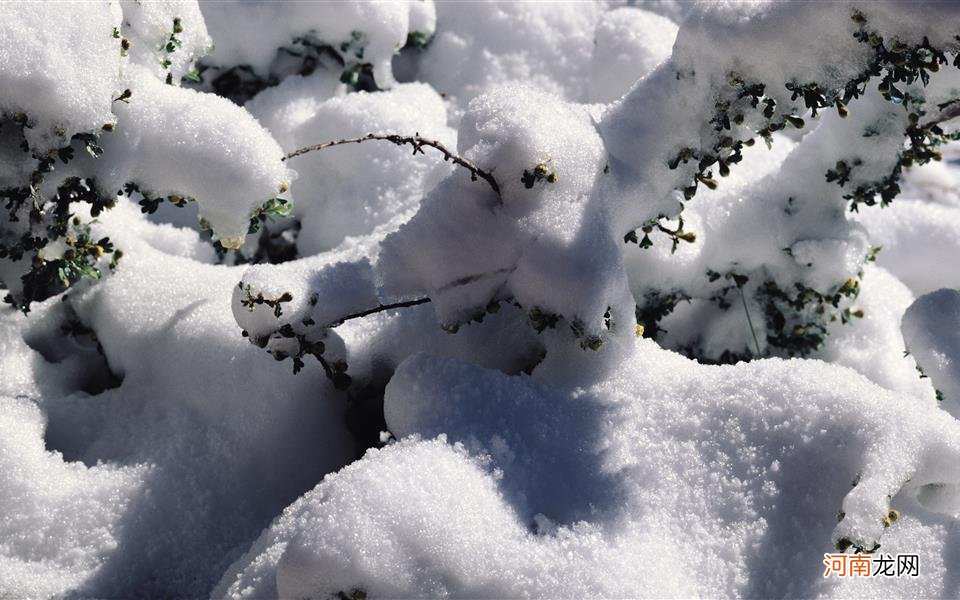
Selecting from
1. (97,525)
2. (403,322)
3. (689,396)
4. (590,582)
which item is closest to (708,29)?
(689,396)

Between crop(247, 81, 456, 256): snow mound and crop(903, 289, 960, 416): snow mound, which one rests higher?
crop(247, 81, 456, 256): snow mound

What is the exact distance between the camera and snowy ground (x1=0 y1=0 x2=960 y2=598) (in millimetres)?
2283

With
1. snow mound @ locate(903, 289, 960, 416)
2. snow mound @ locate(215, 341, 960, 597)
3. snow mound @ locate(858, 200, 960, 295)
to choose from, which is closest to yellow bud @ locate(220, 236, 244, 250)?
snow mound @ locate(215, 341, 960, 597)

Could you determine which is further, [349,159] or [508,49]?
[508,49]

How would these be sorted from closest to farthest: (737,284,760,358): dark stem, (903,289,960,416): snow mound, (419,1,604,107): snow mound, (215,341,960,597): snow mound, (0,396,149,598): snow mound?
(215,341,960,597): snow mound
(0,396,149,598): snow mound
(903,289,960,416): snow mound
(737,284,760,358): dark stem
(419,1,604,107): snow mound

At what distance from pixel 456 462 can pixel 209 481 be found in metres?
0.83

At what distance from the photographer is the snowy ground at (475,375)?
2283 millimetres

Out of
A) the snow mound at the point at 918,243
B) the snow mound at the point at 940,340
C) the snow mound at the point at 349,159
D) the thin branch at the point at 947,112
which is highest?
the thin branch at the point at 947,112

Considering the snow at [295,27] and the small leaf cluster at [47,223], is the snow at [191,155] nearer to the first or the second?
the small leaf cluster at [47,223]

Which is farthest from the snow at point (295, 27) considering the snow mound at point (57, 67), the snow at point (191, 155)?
the snow mound at point (57, 67)

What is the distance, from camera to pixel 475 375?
2570 mm

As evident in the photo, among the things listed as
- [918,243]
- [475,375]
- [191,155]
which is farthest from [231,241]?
[918,243]

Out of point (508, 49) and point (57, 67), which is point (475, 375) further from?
point (508, 49)

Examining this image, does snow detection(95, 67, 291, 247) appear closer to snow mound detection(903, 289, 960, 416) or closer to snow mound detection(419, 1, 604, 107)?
snow mound detection(419, 1, 604, 107)
